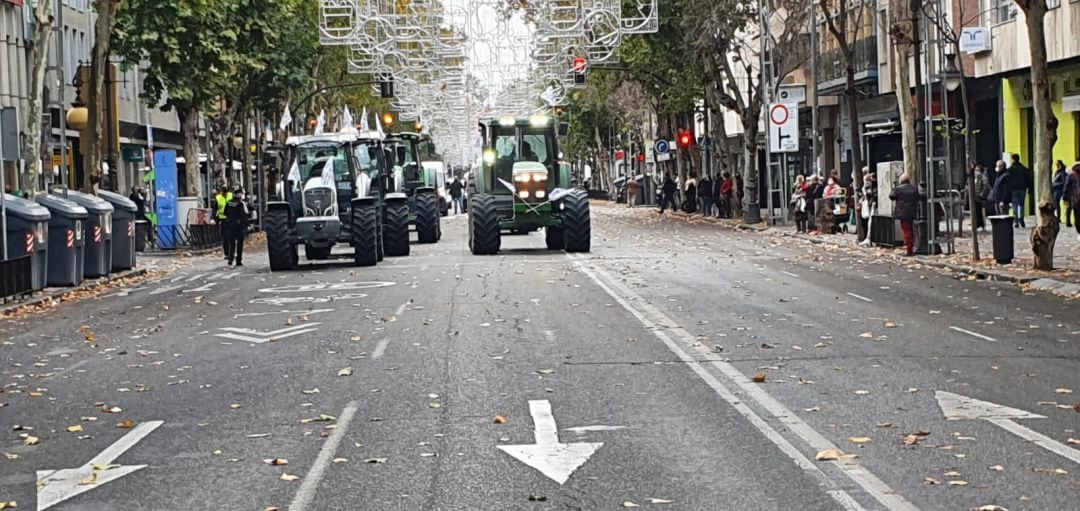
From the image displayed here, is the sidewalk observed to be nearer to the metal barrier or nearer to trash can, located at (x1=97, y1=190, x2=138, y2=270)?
the metal barrier

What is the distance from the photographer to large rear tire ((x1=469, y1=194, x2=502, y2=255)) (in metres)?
36.3

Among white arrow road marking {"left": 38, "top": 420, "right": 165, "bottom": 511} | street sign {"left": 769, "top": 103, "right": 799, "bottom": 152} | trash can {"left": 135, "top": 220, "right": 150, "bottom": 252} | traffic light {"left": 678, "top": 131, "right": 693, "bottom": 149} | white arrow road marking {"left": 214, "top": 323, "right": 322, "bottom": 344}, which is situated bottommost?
white arrow road marking {"left": 38, "top": 420, "right": 165, "bottom": 511}

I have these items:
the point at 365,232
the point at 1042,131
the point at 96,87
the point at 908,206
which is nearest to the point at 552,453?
the point at 1042,131

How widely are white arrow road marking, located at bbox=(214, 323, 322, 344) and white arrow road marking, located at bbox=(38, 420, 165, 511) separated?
7183 mm

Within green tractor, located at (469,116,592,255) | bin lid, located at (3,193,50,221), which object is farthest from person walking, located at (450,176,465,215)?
bin lid, located at (3,193,50,221)

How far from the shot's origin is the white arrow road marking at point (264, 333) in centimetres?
1835

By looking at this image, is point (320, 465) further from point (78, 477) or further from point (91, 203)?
point (91, 203)

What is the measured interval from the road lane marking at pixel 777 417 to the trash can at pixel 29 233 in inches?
518

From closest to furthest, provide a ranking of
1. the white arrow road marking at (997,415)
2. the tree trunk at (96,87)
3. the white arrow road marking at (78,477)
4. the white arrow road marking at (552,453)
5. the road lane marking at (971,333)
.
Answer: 1. the white arrow road marking at (78,477)
2. the white arrow road marking at (552,453)
3. the white arrow road marking at (997,415)
4. the road lane marking at (971,333)
5. the tree trunk at (96,87)

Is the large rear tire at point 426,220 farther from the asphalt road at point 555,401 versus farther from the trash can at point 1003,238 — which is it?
the asphalt road at point 555,401

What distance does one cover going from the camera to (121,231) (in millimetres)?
35469

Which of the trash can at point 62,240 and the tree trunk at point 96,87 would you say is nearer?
the trash can at point 62,240

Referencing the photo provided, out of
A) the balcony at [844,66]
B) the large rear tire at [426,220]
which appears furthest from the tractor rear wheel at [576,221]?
the balcony at [844,66]

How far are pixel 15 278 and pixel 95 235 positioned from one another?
235 inches
